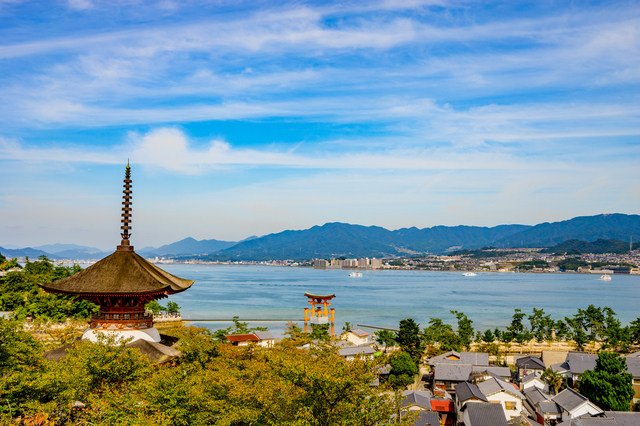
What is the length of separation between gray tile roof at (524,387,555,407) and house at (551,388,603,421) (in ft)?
4.41

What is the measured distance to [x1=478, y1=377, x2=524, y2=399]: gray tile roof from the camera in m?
18.6

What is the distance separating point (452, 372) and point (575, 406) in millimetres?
6280

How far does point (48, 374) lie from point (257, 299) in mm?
60772

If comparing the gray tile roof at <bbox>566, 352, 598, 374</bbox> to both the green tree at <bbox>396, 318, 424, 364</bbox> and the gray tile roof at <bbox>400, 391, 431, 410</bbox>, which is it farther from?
the gray tile roof at <bbox>400, 391, 431, 410</bbox>

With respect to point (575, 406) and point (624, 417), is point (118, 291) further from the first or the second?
point (624, 417)

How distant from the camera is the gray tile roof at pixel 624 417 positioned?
53.2ft

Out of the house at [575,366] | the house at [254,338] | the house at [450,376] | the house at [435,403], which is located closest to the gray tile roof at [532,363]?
the house at [575,366]

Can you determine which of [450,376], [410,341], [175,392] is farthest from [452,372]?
[175,392]

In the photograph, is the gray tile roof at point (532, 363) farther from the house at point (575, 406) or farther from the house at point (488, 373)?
the house at point (575, 406)

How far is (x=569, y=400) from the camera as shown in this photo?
1838cm

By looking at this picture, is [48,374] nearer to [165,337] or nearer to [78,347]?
[78,347]

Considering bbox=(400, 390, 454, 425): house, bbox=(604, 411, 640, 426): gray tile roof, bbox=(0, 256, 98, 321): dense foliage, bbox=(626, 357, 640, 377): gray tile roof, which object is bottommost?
bbox=(400, 390, 454, 425): house

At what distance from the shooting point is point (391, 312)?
55812 millimetres

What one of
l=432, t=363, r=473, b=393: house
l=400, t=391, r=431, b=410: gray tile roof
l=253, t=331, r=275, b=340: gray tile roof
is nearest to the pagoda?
l=400, t=391, r=431, b=410: gray tile roof
